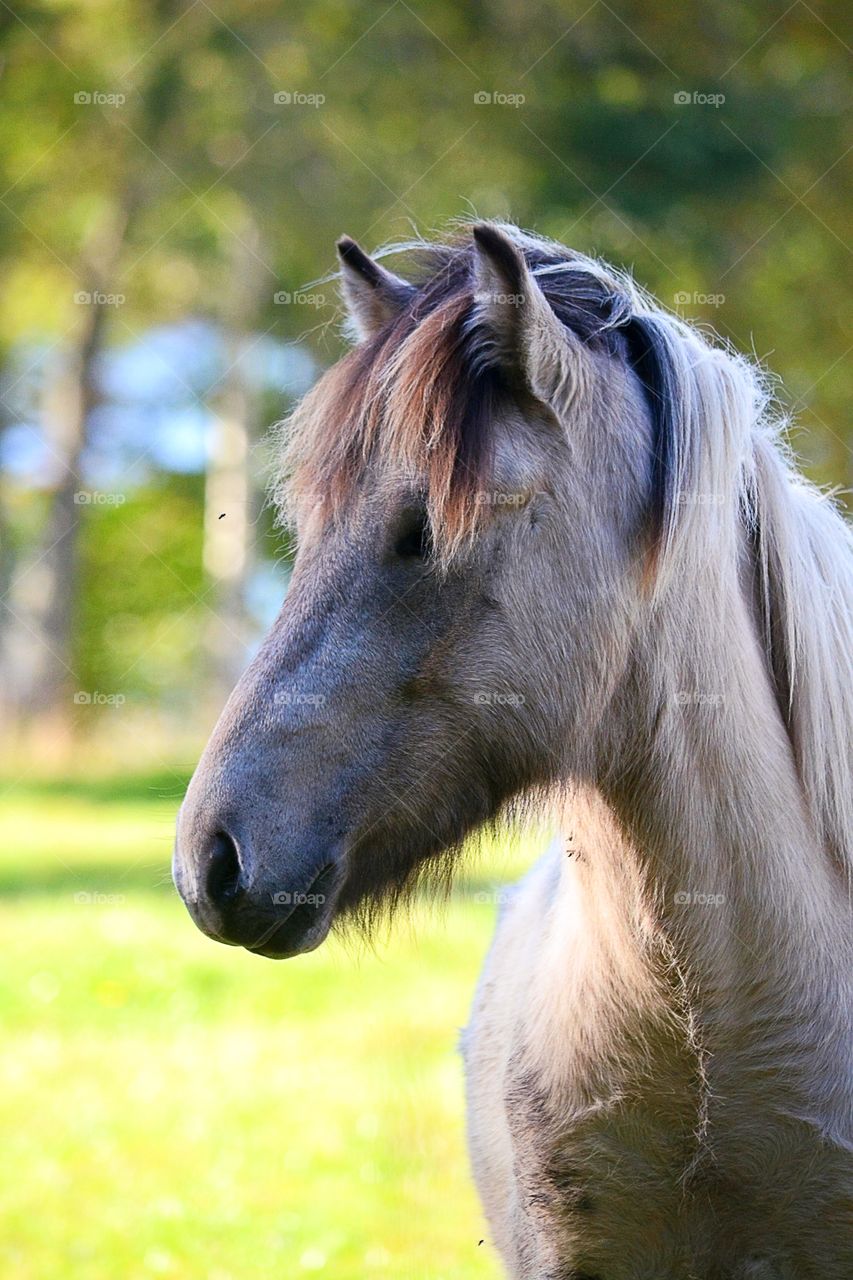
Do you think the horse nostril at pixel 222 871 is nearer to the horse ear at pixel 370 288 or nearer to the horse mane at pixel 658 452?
the horse mane at pixel 658 452

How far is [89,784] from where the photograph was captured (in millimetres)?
15797

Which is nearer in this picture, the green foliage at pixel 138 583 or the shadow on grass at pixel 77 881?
the shadow on grass at pixel 77 881

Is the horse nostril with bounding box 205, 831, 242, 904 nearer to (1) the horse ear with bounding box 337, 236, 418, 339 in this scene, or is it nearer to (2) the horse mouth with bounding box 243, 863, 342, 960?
(2) the horse mouth with bounding box 243, 863, 342, 960

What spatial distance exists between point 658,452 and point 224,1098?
5.12 meters

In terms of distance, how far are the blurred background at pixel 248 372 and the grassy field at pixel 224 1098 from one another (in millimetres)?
23

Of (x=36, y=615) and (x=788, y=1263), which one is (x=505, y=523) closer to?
(x=788, y=1263)

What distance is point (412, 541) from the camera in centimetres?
231

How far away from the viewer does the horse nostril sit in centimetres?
215

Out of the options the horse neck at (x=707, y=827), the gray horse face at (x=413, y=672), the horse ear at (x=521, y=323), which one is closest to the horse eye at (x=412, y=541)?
the gray horse face at (x=413, y=672)

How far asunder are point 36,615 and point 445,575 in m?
19.8

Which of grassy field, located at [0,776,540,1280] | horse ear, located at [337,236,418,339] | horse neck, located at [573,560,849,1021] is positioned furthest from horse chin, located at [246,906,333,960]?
A: horse ear, located at [337,236,418,339]

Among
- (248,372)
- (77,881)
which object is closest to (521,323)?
(77,881)

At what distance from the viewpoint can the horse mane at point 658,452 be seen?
91.7 inches

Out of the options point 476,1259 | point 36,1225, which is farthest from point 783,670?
point 36,1225
